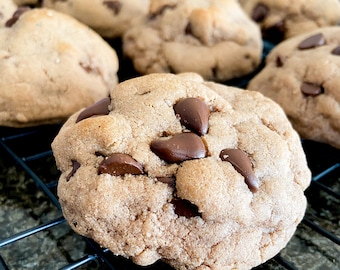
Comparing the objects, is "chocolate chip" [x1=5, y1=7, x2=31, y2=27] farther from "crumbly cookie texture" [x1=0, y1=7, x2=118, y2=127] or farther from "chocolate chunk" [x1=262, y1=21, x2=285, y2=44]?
"chocolate chunk" [x1=262, y1=21, x2=285, y2=44]

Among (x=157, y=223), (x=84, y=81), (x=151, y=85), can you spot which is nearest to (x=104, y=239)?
(x=157, y=223)

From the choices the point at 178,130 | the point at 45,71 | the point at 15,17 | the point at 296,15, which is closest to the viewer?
the point at 178,130

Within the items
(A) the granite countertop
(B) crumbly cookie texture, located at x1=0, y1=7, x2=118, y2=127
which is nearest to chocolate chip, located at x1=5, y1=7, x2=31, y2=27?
(B) crumbly cookie texture, located at x1=0, y1=7, x2=118, y2=127

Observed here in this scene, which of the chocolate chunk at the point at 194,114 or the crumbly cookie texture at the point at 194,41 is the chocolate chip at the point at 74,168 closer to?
the chocolate chunk at the point at 194,114

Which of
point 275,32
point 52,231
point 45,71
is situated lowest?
point 52,231

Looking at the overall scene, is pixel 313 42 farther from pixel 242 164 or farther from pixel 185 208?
pixel 185 208

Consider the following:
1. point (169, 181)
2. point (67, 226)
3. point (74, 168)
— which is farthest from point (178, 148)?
point (67, 226)

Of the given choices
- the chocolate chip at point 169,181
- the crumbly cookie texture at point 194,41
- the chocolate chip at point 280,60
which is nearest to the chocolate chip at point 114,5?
the crumbly cookie texture at point 194,41
